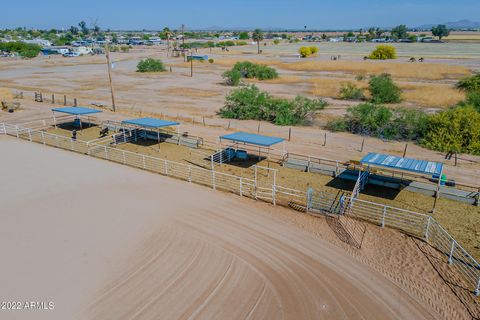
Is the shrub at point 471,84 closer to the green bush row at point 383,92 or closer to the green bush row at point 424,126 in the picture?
the green bush row at point 383,92

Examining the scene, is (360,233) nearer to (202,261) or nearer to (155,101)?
(202,261)

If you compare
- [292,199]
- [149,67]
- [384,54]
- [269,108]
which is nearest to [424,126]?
[269,108]

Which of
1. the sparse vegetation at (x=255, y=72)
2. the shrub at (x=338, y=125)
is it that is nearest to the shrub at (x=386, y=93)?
the shrub at (x=338, y=125)

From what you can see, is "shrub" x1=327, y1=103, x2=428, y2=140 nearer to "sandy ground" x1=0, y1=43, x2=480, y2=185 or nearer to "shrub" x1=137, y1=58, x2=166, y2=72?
"sandy ground" x1=0, y1=43, x2=480, y2=185

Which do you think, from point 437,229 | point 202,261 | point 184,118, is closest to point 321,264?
point 202,261

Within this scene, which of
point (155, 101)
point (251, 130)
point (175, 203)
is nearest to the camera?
point (175, 203)

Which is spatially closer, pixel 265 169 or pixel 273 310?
pixel 273 310

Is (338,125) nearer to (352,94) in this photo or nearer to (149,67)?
(352,94)
